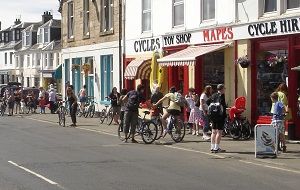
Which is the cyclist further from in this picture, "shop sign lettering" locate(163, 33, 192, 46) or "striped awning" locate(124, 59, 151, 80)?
"striped awning" locate(124, 59, 151, 80)

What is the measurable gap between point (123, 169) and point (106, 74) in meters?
20.7

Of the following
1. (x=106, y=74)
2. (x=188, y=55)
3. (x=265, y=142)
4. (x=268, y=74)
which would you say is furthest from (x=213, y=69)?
(x=106, y=74)

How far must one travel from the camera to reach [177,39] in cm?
2455

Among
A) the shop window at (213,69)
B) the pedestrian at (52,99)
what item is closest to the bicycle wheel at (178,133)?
the shop window at (213,69)

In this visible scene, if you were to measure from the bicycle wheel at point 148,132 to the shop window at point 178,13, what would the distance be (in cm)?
744

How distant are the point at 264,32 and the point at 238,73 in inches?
80.2

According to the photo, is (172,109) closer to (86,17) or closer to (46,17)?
(86,17)

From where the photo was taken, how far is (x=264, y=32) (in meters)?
19.3

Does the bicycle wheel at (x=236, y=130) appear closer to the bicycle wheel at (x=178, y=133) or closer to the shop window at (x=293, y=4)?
the bicycle wheel at (x=178, y=133)

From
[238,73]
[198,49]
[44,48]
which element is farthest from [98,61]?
[44,48]

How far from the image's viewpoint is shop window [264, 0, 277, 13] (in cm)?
1942

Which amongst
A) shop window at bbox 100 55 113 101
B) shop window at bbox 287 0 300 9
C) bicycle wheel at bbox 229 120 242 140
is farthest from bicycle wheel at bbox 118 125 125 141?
shop window at bbox 100 55 113 101

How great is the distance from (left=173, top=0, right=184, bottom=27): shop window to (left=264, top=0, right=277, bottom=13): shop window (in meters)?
5.65

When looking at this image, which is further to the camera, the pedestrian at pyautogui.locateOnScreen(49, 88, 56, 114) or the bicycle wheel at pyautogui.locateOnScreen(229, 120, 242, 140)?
the pedestrian at pyautogui.locateOnScreen(49, 88, 56, 114)
